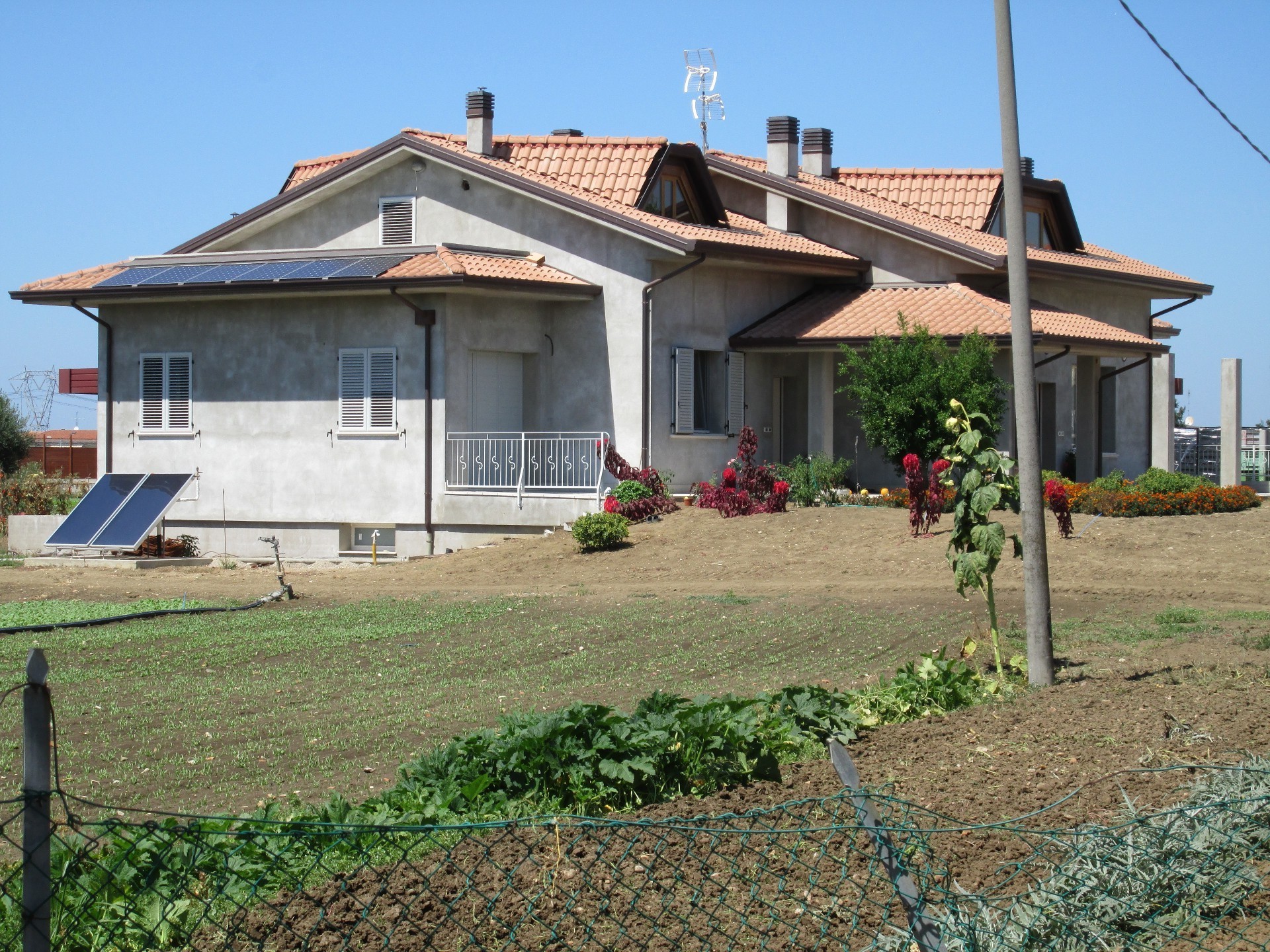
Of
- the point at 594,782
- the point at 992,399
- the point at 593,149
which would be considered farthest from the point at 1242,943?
the point at 593,149

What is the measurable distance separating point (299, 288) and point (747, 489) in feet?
25.8

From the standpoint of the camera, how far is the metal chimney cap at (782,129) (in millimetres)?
28203

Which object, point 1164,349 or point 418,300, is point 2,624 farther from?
point 1164,349

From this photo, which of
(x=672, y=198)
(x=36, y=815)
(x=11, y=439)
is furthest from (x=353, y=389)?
(x=11, y=439)

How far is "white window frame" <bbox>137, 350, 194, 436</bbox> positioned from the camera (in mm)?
23766

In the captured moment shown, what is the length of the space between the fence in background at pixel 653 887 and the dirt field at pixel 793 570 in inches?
349

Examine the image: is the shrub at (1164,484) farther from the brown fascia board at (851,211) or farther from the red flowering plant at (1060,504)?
the brown fascia board at (851,211)

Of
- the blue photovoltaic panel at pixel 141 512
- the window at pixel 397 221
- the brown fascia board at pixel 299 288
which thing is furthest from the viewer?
the window at pixel 397 221

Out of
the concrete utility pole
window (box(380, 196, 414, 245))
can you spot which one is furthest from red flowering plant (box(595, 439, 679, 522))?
the concrete utility pole

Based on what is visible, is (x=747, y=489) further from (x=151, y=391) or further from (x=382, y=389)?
(x=151, y=391)

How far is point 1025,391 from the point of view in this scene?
32.0 ft

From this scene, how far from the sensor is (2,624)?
13164mm

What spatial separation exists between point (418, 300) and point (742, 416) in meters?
6.38

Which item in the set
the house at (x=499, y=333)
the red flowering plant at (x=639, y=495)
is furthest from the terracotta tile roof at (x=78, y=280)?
the red flowering plant at (x=639, y=495)
